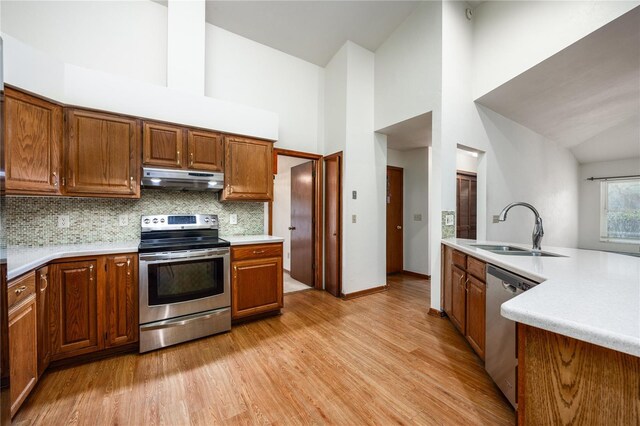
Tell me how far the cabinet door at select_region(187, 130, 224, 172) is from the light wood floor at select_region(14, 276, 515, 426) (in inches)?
69.4

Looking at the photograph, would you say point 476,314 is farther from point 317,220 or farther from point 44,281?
point 44,281

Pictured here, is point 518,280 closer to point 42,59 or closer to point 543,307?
point 543,307

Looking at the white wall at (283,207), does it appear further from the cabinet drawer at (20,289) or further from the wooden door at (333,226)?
the cabinet drawer at (20,289)

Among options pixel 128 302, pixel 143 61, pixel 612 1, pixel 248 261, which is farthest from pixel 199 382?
pixel 612 1

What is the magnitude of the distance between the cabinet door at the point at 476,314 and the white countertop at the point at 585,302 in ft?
1.60

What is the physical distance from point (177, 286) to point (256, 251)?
0.80 metres

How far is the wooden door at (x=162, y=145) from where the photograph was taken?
2.44m

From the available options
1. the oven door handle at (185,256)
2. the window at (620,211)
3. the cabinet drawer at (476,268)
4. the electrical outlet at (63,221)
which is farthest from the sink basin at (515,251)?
the window at (620,211)

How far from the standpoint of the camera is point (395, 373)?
6.28 ft

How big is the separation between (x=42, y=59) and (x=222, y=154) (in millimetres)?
1474

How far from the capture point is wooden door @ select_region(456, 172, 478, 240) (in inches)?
182

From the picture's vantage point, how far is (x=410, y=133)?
3.94 metres

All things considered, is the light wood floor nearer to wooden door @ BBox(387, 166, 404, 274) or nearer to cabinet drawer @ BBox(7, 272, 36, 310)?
cabinet drawer @ BBox(7, 272, 36, 310)

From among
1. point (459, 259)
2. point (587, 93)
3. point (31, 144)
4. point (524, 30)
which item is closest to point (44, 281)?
point (31, 144)
